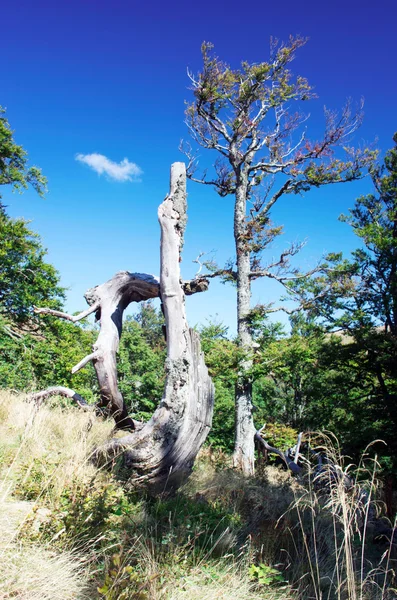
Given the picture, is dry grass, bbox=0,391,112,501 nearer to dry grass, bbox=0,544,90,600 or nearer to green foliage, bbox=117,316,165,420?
dry grass, bbox=0,544,90,600

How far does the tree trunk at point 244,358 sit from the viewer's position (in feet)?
41.5

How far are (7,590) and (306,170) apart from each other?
14.4m

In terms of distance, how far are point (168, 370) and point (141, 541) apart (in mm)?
1962

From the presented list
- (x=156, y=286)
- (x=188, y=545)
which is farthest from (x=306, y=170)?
(x=188, y=545)

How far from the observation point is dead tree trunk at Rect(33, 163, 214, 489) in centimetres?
430

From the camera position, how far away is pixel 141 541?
305cm

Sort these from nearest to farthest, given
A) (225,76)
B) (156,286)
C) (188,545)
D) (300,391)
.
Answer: (188,545) → (156,286) → (225,76) → (300,391)

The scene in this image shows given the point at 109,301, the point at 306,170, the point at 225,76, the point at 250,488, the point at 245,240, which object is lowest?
the point at 250,488

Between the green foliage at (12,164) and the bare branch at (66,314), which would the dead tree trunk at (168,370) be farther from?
the green foliage at (12,164)

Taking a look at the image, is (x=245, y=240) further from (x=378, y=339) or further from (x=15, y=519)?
(x=15, y=519)

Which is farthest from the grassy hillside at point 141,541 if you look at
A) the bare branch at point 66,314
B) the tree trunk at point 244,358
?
the tree trunk at point 244,358

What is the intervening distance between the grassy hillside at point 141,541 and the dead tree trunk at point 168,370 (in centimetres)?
32

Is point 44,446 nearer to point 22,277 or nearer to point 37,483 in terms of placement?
point 37,483

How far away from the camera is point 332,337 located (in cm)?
1434
